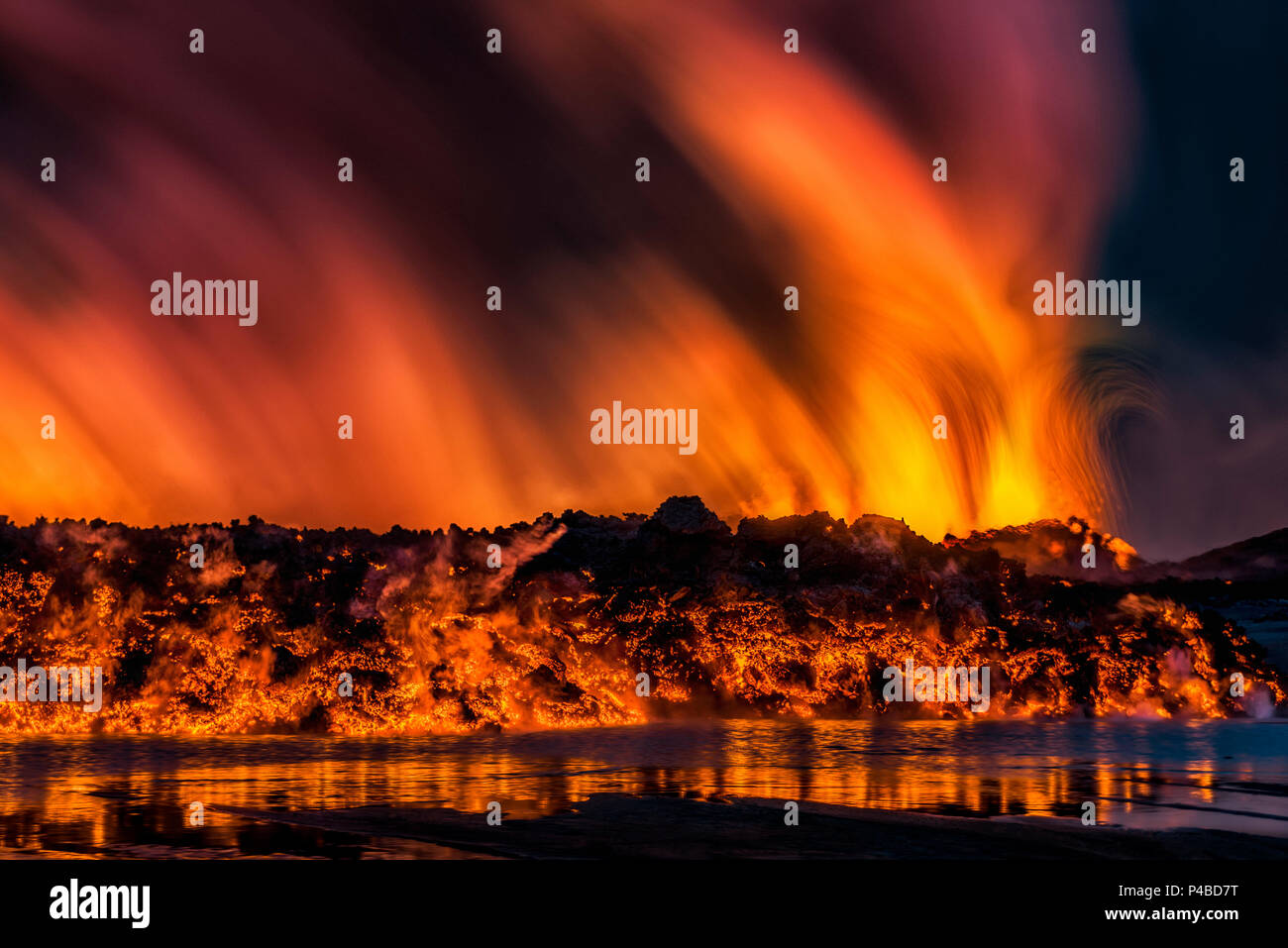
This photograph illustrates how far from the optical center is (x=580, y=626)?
53031 mm

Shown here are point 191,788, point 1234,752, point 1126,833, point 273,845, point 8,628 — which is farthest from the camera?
point 8,628

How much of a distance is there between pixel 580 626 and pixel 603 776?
68.8ft

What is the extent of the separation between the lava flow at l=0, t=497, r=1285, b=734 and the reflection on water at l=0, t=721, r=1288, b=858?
4726mm

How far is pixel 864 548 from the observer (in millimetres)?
53688

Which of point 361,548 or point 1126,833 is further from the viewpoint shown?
point 361,548

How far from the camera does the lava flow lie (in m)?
49.7

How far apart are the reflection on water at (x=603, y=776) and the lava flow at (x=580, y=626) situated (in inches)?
186

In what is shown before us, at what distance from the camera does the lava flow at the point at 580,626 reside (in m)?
49.7

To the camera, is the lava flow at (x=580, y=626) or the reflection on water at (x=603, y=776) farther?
the lava flow at (x=580, y=626)

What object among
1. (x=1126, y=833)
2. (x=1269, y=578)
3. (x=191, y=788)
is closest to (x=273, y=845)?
(x=191, y=788)

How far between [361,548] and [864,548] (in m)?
18.6

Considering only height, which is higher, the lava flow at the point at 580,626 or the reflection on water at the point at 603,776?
the lava flow at the point at 580,626
